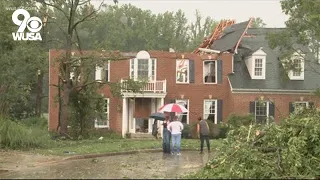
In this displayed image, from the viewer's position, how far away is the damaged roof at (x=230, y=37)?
1489 inches

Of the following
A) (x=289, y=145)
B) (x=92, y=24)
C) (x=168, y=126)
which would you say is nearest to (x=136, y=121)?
(x=168, y=126)

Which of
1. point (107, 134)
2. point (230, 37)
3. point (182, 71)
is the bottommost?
point (107, 134)

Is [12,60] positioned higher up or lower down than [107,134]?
higher up

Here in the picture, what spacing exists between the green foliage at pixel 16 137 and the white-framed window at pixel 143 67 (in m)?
14.9

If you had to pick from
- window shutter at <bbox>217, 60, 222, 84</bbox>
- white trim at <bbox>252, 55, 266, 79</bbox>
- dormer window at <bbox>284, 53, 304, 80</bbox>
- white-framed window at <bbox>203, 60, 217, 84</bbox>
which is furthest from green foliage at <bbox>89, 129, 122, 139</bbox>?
dormer window at <bbox>284, 53, 304, 80</bbox>

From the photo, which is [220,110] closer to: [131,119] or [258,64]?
[258,64]

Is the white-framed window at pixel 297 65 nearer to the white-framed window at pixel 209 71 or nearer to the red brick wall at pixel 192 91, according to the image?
the red brick wall at pixel 192 91

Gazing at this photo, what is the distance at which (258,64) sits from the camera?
3641 cm

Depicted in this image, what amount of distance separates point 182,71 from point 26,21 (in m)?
12.0

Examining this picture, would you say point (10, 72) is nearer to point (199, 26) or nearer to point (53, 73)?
point (53, 73)

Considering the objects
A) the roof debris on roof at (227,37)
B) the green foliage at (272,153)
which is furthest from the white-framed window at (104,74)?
the green foliage at (272,153)

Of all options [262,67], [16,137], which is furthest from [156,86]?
[16,137]

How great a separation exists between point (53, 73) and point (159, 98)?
7.38m

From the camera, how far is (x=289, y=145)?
1251 centimetres
